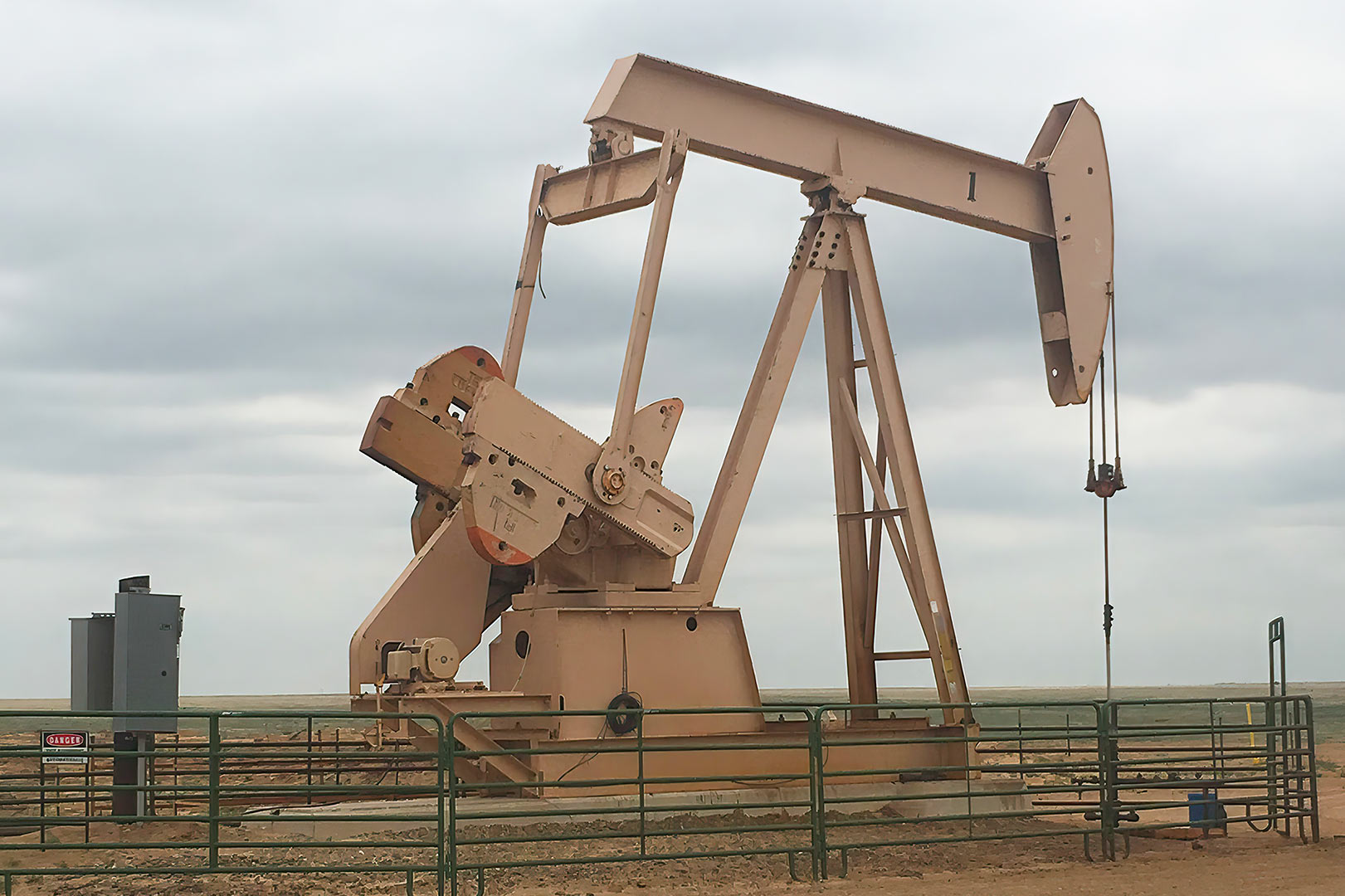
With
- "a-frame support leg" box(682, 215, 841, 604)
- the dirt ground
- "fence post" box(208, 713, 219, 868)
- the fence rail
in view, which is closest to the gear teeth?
"a-frame support leg" box(682, 215, 841, 604)

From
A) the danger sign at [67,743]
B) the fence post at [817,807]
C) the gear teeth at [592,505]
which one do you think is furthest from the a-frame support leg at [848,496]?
the danger sign at [67,743]

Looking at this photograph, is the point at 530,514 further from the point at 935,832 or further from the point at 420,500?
the point at 935,832

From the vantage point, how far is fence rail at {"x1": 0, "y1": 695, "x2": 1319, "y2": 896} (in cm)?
950

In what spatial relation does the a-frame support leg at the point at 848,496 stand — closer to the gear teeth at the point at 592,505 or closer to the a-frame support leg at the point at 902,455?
the a-frame support leg at the point at 902,455

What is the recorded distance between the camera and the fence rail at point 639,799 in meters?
9.50

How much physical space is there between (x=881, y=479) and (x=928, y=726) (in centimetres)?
233

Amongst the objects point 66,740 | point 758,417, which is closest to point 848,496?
point 758,417

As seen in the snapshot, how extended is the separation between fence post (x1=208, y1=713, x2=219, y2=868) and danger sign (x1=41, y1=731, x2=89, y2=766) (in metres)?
1.86

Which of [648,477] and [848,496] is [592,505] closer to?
[648,477]

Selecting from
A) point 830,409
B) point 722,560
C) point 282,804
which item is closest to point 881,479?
point 830,409

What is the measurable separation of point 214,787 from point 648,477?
493 cm

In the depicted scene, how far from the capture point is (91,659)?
458 inches

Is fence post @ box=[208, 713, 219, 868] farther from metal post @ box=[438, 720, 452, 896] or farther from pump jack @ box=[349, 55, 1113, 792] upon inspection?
pump jack @ box=[349, 55, 1113, 792]

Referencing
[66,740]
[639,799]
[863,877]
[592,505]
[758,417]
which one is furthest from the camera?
[758,417]
